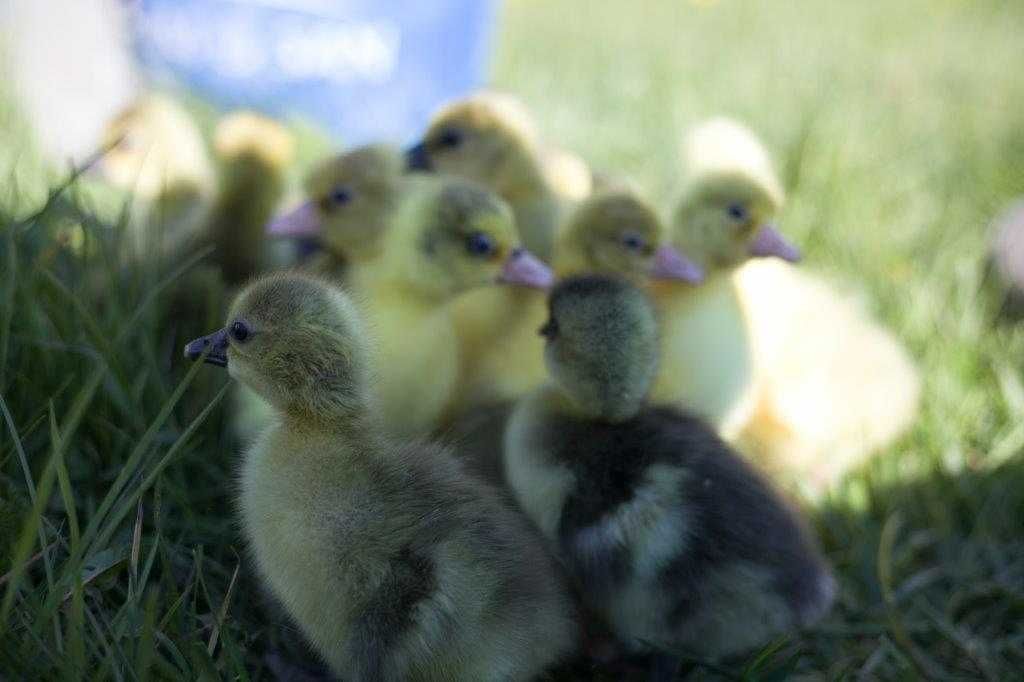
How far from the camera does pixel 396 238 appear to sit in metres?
2.03

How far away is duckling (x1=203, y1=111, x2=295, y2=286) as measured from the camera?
90.2 inches

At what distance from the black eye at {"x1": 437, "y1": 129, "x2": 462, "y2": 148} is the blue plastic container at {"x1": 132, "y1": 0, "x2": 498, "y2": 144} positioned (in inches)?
25.2

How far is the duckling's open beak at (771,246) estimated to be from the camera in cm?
218

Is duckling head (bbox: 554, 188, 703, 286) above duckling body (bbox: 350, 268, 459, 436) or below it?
above

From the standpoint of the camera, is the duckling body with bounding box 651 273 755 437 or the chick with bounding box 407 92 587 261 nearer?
the duckling body with bounding box 651 273 755 437

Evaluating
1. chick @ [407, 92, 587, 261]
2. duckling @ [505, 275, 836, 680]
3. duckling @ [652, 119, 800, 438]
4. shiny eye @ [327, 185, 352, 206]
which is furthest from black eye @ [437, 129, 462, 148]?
duckling @ [505, 275, 836, 680]

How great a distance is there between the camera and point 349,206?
2105mm

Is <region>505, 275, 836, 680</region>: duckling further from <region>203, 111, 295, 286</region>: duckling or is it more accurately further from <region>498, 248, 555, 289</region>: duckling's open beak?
<region>203, 111, 295, 286</region>: duckling

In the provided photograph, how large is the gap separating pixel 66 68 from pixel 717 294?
8.48 ft

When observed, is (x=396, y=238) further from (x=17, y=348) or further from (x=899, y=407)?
(x=899, y=407)

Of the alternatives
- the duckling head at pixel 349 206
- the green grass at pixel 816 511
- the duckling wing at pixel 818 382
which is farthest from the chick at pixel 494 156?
the green grass at pixel 816 511

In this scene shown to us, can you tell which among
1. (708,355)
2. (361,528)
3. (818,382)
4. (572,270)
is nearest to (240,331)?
(361,528)

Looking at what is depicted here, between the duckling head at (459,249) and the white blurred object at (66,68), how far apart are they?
1.97 m

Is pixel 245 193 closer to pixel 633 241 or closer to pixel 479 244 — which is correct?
pixel 479 244
